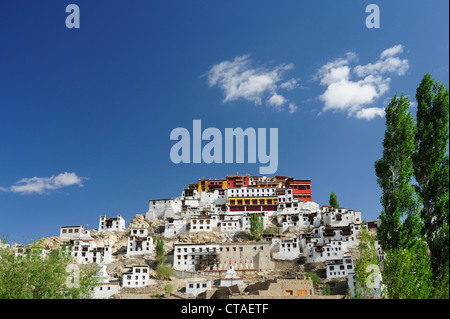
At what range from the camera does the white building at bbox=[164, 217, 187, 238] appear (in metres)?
66.1

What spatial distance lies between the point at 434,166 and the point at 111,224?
61.2m

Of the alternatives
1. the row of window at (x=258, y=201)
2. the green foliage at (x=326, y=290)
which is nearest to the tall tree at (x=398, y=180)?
the green foliage at (x=326, y=290)

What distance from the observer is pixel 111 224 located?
2766 inches

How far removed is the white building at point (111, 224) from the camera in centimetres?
6996

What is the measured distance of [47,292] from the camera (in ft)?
86.3

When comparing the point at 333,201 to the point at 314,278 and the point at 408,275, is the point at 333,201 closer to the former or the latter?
the point at 314,278

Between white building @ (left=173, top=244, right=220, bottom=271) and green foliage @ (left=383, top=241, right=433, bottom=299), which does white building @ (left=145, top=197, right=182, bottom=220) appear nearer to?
white building @ (left=173, top=244, right=220, bottom=271)

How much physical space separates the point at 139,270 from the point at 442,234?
40971 mm

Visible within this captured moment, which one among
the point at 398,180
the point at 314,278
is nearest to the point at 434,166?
the point at 398,180

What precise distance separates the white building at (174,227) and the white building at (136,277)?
15.2 meters

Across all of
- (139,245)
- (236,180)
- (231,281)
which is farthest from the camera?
(236,180)

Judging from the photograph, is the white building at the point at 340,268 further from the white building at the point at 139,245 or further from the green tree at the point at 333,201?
the white building at the point at 139,245
